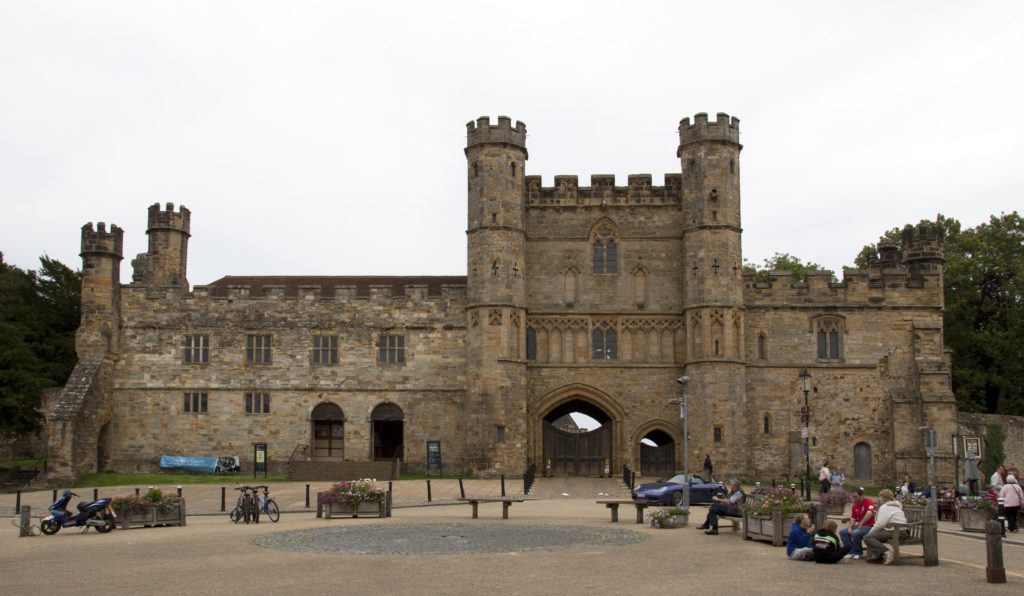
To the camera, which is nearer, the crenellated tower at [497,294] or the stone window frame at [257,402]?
the crenellated tower at [497,294]

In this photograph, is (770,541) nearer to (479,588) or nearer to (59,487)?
(479,588)

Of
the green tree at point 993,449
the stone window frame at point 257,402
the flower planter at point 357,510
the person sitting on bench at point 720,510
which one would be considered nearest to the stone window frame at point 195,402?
the stone window frame at point 257,402

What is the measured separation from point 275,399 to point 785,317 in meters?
21.8

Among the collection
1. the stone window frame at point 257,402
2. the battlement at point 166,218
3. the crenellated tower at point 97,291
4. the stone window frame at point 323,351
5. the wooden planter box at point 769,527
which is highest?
the battlement at point 166,218

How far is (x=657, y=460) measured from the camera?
41.8m

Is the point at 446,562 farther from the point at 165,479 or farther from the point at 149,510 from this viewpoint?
the point at 165,479

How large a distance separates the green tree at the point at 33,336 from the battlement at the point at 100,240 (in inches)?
174

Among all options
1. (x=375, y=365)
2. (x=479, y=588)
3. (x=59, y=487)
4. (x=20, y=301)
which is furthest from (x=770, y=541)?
(x=20, y=301)

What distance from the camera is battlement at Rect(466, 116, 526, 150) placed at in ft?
137

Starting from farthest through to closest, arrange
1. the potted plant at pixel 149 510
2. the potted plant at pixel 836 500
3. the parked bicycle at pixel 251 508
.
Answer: the potted plant at pixel 836 500 < the parked bicycle at pixel 251 508 < the potted plant at pixel 149 510

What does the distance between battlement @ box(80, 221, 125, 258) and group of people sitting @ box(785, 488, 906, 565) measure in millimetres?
33697

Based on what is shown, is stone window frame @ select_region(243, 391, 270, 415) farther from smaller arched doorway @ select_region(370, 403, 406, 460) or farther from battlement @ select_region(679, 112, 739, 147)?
battlement @ select_region(679, 112, 739, 147)

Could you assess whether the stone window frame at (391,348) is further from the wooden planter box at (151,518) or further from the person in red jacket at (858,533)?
the person in red jacket at (858,533)

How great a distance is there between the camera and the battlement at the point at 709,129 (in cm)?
4177
